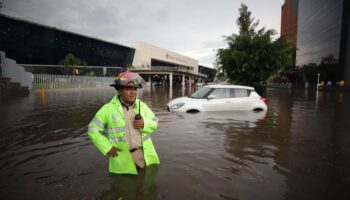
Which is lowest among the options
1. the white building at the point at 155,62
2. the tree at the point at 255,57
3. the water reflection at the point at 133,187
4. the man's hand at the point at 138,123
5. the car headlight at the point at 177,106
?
the water reflection at the point at 133,187

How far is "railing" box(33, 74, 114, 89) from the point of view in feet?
97.0

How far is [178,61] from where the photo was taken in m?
90.6

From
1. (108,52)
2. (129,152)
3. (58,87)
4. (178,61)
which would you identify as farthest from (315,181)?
(178,61)

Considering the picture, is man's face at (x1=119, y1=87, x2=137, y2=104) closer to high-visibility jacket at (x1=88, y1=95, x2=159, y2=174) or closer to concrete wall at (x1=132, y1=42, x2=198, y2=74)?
high-visibility jacket at (x1=88, y1=95, x2=159, y2=174)

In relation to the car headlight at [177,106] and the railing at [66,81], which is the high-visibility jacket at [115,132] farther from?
the railing at [66,81]

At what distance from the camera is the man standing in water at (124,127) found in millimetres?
2889

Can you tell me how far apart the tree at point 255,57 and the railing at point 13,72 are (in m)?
20.2

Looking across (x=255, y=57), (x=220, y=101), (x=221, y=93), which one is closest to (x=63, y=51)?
(x=255, y=57)

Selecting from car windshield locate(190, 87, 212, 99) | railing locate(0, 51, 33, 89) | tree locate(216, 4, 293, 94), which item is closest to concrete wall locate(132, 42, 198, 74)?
railing locate(0, 51, 33, 89)

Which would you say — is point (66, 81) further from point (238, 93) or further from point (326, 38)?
point (326, 38)

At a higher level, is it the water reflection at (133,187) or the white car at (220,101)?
Answer: the white car at (220,101)

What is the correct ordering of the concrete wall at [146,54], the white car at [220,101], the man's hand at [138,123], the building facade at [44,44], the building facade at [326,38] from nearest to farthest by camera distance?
the man's hand at [138,123] < the white car at [220,101] < the building facade at [326,38] < the building facade at [44,44] < the concrete wall at [146,54]

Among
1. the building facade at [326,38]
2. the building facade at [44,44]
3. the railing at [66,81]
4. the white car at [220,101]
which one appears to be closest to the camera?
the white car at [220,101]

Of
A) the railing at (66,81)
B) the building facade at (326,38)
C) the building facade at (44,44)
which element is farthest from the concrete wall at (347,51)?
the building facade at (44,44)
